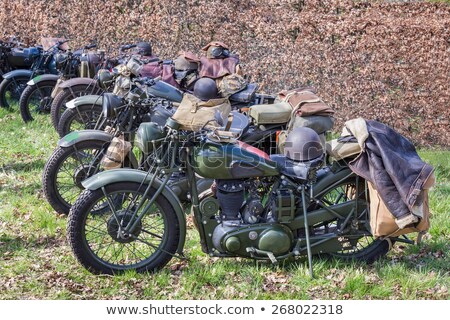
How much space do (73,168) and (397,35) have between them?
465cm

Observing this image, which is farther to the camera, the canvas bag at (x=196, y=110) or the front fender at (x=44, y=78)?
the front fender at (x=44, y=78)

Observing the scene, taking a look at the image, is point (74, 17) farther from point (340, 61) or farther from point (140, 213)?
point (140, 213)

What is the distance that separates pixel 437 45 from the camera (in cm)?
827

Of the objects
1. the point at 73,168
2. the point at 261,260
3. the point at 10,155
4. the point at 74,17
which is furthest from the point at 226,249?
the point at 74,17

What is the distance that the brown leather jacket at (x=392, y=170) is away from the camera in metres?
4.39

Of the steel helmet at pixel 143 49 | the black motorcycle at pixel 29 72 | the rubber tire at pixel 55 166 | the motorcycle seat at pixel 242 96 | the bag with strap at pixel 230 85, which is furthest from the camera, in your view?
the black motorcycle at pixel 29 72

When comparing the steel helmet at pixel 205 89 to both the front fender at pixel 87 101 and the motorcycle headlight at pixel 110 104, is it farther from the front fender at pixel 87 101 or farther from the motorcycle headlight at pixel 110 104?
the front fender at pixel 87 101

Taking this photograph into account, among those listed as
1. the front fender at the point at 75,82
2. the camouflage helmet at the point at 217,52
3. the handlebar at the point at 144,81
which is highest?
the camouflage helmet at the point at 217,52

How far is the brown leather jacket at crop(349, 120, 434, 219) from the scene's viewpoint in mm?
4387

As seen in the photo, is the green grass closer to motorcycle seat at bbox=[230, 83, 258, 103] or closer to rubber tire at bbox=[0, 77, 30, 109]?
motorcycle seat at bbox=[230, 83, 258, 103]

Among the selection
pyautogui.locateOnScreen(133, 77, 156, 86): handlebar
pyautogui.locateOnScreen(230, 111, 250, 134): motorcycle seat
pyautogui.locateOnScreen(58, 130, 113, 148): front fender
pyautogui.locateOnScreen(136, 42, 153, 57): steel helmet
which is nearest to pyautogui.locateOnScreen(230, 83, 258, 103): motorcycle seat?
pyautogui.locateOnScreen(230, 111, 250, 134): motorcycle seat

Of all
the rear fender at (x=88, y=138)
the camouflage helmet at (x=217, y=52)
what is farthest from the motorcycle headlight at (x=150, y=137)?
the camouflage helmet at (x=217, y=52)

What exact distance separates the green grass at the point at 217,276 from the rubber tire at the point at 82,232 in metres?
0.08

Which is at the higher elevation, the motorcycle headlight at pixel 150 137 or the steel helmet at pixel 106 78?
the steel helmet at pixel 106 78
